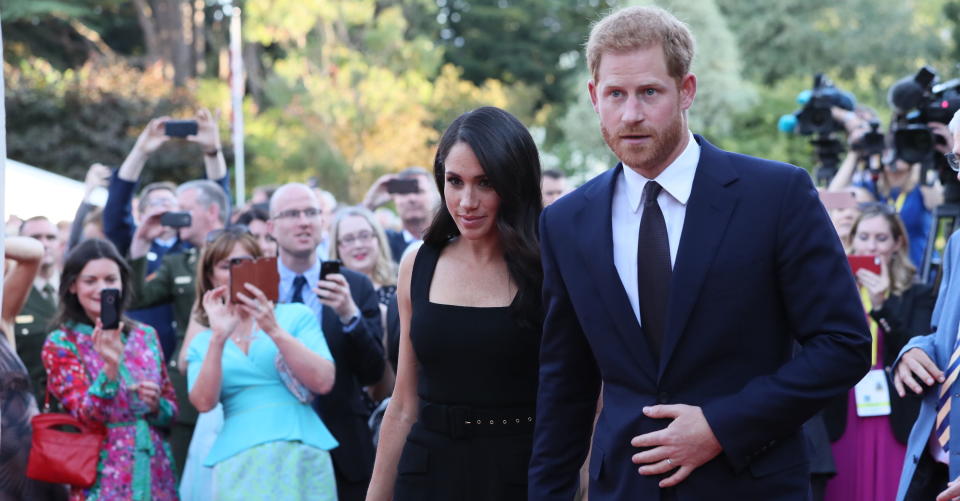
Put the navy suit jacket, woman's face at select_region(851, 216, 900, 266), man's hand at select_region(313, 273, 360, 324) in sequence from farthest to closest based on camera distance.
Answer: woman's face at select_region(851, 216, 900, 266), man's hand at select_region(313, 273, 360, 324), the navy suit jacket

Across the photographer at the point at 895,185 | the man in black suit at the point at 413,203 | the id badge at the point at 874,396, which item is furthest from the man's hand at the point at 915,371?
the man in black suit at the point at 413,203

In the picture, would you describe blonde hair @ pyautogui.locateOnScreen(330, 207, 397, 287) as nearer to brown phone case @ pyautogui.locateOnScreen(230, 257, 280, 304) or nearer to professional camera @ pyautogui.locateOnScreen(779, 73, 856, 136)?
brown phone case @ pyautogui.locateOnScreen(230, 257, 280, 304)

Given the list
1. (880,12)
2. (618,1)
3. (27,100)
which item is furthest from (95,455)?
(880,12)

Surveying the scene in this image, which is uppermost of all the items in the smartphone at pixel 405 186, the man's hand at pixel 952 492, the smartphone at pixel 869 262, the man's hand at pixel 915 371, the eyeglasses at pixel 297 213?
the smartphone at pixel 405 186

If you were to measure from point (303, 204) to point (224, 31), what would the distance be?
31331 mm

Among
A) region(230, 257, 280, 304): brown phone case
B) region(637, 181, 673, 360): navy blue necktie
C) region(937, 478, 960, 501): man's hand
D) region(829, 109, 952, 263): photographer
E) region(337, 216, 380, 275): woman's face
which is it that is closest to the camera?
region(637, 181, 673, 360): navy blue necktie

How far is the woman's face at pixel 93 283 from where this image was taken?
5.84 metres

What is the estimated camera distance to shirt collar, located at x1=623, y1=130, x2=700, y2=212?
9.29 feet

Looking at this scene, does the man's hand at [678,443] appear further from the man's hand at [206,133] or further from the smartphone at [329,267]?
the man's hand at [206,133]

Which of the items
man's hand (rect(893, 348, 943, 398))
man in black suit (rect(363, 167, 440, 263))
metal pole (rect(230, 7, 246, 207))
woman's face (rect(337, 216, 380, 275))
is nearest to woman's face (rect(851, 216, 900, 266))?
man's hand (rect(893, 348, 943, 398))

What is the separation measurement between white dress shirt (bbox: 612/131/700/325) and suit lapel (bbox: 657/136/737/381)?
4 cm

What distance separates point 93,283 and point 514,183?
3.04m

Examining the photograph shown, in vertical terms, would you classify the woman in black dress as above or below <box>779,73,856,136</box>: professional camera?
below

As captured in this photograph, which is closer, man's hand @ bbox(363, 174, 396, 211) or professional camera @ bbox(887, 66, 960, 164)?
professional camera @ bbox(887, 66, 960, 164)
